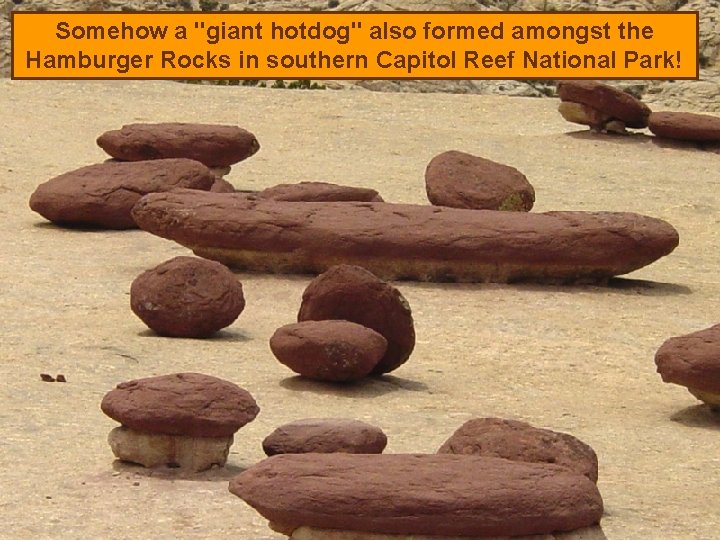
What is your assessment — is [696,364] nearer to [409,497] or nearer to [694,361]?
[694,361]

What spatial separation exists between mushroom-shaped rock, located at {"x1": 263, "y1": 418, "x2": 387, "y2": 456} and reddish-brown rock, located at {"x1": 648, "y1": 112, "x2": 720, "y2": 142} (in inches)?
652

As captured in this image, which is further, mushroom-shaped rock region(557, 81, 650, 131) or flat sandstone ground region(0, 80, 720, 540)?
mushroom-shaped rock region(557, 81, 650, 131)

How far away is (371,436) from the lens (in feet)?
31.0

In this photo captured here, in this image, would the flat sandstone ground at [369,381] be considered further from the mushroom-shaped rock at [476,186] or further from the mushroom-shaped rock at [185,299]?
the mushroom-shaped rock at [476,186]

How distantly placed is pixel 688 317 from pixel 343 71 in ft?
39.5

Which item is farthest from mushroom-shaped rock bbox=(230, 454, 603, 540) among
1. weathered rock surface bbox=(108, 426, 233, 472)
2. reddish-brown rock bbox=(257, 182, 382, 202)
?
reddish-brown rock bbox=(257, 182, 382, 202)

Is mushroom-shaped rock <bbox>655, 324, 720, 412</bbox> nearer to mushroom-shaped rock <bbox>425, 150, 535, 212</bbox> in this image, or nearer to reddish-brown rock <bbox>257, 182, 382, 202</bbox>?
reddish-brown rock <bbox>257, 182, 382, 202</bbox>

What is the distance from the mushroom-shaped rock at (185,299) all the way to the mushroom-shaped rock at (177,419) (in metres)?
3.96

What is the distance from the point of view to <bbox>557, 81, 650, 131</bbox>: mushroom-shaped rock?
2556cm

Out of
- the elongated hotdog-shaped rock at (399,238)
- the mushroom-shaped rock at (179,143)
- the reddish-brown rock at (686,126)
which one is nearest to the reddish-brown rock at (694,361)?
the elongated hotdog-shaped rock at (399,238)

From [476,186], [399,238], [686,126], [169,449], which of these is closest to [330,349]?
[169,449]

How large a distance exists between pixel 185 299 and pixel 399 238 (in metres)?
3.18

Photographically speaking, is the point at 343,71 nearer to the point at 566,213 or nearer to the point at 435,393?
the point at 566,213

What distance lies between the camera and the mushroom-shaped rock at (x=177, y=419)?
31.0 feet
